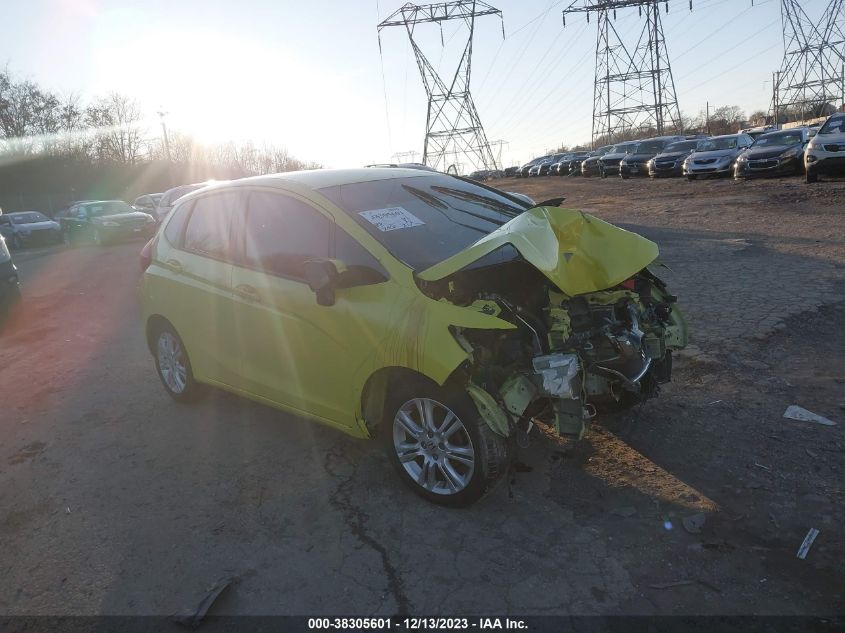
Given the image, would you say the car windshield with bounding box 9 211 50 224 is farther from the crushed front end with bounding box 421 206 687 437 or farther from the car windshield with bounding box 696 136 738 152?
the crushed front end with bounding box 421 206 687 437

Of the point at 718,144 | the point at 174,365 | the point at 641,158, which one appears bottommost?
the point at 174,365

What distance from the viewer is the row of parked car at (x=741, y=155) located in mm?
16844

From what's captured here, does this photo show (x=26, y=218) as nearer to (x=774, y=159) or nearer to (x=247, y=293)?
(x=247, y=293)

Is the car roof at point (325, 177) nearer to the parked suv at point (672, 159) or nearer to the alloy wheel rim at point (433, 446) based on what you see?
the alloy wheel rim at point (433, 446)

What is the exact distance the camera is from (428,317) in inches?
129

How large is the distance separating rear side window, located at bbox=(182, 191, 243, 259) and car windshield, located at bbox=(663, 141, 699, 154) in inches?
1047

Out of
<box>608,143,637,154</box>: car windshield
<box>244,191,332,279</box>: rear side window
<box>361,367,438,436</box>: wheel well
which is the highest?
<box>608,143,637,154</box>: car windshield

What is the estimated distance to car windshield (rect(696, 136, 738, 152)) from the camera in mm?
23922

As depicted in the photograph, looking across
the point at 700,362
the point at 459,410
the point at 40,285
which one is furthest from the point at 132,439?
the point at 40,285

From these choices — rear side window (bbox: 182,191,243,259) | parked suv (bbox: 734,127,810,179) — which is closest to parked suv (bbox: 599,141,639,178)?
parked suv (bbox: 734,127,810,179)

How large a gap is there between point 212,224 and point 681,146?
2722cm

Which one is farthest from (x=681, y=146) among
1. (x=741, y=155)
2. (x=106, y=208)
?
(x=106, y=208)

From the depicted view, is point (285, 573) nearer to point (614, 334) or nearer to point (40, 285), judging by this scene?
point (614, 334)

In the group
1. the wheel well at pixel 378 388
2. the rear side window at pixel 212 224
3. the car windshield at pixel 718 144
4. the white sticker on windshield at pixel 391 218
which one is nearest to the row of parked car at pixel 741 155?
the car windshield at pixel 718 144
